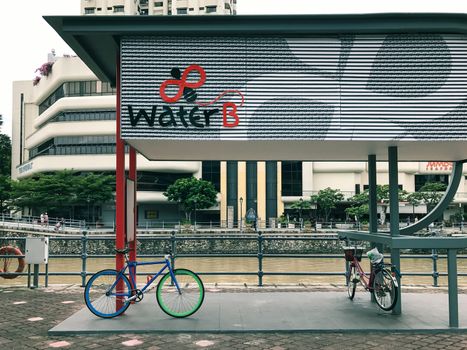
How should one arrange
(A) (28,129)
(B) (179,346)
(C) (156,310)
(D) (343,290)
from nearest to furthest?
1. (B) (179,346)
2. (C) (156,310)
3. (D) (343,290)
4. (A) (28,129)

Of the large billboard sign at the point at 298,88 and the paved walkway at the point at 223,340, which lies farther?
the large billboard sign at the point at 298,88

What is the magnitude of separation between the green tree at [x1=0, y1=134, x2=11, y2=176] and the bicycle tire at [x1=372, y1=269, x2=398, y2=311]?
67.6m

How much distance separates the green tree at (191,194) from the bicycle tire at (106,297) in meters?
41.6

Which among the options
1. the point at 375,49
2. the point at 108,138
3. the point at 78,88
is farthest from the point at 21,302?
the point at 78,88

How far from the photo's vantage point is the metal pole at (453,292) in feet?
22.4

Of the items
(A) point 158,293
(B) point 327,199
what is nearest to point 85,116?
(B) point 327,199

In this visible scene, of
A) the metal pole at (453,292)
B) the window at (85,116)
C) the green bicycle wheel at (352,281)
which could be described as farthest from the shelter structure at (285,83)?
the window at (85,116)

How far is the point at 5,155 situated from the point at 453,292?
236 feet

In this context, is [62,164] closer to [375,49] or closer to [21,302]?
[21,302]

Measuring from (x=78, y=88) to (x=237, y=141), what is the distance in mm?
50883

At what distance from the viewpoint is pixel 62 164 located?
52.0 metres

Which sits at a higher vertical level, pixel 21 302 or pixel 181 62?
pixel 181 62

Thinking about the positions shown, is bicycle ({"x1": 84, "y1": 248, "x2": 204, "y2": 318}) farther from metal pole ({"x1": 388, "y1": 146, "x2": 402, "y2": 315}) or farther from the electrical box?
the electrical box

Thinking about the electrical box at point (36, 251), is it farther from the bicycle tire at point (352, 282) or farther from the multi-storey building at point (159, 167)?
the multi-storey building at point (159, 167)
